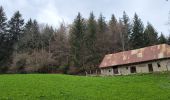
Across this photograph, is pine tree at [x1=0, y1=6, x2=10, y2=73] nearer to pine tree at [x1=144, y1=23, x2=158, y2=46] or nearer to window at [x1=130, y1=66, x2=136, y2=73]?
window at [x1=130, y1=66, x2=136, y2=73]

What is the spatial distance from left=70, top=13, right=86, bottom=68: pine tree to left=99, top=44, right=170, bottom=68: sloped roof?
10927 millimetres

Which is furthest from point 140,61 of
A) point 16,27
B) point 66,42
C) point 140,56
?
point 16,27

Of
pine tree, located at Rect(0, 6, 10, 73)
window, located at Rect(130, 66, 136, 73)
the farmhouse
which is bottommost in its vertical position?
window, located at Rect(130, 66, 136, 73)

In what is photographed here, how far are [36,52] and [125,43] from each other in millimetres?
26461

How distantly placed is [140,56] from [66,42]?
89.7 ft

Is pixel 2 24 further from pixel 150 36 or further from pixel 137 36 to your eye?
pixel 150 36

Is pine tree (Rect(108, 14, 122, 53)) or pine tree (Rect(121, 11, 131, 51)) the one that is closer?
pine tree (Rect(108, 14, 122, 53))

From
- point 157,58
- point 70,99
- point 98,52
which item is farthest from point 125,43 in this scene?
point 70,99

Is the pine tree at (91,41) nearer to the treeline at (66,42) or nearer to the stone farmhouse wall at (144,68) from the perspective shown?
the treeline at (66,42)

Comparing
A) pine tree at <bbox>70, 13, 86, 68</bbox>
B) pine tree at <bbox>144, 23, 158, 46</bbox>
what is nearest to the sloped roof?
pine tree at <bbox>70, 13, 86, 68</bbox>

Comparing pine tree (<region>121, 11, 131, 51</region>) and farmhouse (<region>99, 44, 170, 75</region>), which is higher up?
pine tree (<region>121, 11, 131, 51</region>)

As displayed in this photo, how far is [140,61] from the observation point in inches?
1756

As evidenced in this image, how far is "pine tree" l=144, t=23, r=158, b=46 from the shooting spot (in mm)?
70375

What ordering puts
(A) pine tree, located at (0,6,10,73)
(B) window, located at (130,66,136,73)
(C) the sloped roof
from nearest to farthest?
→ (C) the sloped roof
(B) window, located at (130,66,136,73)
(A) pine tree, located at (0,6,10,73)
